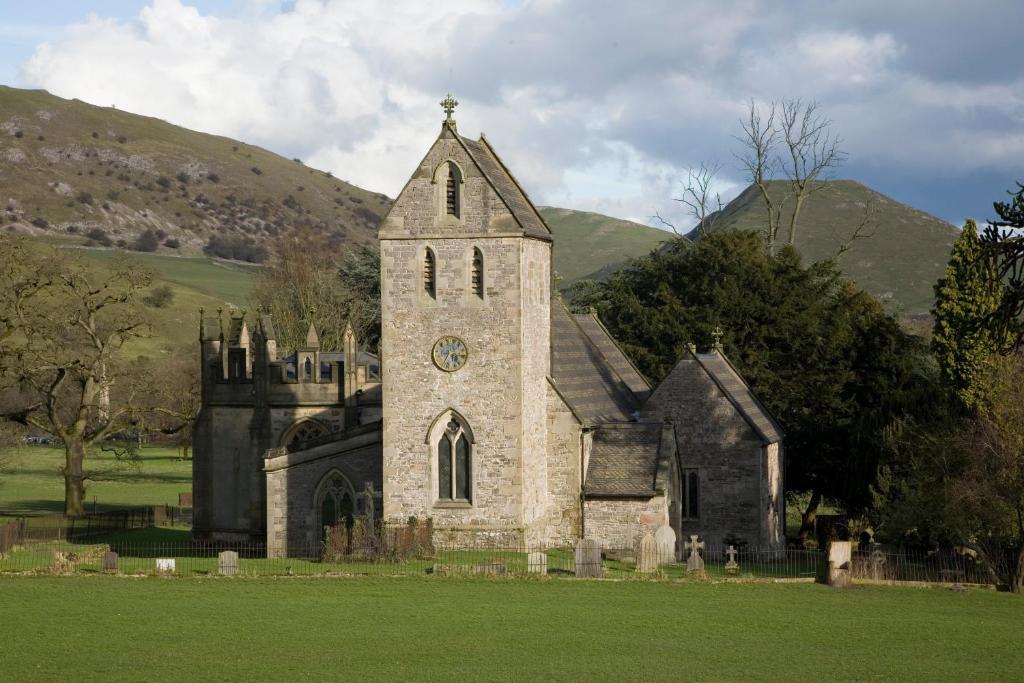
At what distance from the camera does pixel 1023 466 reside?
3397 cm

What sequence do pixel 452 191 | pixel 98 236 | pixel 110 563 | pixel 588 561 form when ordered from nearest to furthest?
1. pixel 588 561
2. pixel 110 563
3. pixel 452 191
4. pixel 98 236

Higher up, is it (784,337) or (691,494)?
(784,337)

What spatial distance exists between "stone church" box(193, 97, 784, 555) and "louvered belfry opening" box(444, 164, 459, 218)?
1.5 inches

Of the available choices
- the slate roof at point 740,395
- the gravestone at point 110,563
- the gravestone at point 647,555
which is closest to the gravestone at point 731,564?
the gravestone at point 647,555

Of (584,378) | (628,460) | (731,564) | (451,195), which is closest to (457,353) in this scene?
(451,195)

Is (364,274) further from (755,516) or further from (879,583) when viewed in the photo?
(879,583)

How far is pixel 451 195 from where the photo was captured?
3925cm

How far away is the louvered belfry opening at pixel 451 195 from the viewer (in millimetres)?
39094

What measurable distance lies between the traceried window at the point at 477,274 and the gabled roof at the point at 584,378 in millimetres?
4006

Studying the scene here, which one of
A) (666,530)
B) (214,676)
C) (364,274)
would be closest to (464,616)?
(214,676)

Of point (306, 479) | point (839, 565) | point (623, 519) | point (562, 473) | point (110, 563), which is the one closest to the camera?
point (839, 565)

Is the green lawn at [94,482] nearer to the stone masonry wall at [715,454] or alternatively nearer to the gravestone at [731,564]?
the stone masonry wall at [715,454]

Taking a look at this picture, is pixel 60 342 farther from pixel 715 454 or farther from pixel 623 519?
pixel 715 454

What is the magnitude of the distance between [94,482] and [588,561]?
51441 millimetres
